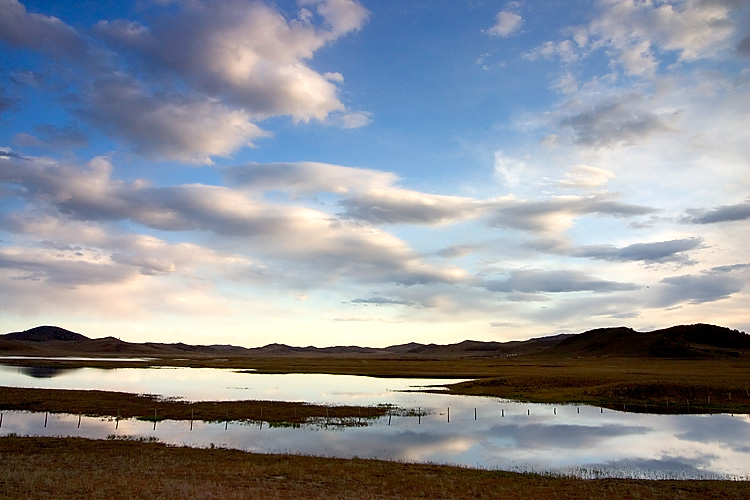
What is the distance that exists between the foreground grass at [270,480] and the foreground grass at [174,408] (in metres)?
17.2

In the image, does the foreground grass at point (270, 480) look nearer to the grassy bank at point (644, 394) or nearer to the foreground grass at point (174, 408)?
the foreground grass at point (174, 408)

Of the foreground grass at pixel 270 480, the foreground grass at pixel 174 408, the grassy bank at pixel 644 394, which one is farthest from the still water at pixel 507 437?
the grassy bank at pixel 644 394

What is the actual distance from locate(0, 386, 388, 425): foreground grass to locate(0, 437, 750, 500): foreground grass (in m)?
17.2

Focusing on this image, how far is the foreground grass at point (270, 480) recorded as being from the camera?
69.2 ft

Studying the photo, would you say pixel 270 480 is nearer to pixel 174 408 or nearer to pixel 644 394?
pixel 174 408

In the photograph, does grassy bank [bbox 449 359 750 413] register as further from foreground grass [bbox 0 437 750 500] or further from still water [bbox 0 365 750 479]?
foreground grass [bbox 0 437 750 500]

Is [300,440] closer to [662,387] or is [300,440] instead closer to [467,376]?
Result: [662,387]

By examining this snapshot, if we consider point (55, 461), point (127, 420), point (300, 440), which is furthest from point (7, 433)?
point (300, 440)

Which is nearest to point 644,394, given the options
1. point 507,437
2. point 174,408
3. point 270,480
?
point 507,437

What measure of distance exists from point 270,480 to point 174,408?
32.6 metres

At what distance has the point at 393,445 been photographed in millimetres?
35906

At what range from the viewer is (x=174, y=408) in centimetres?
5222

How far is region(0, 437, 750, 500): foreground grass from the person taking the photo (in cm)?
2109

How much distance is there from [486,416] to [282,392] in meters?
33.9
